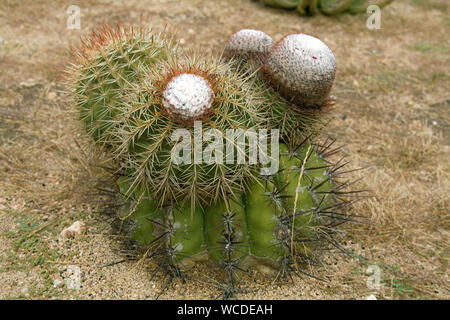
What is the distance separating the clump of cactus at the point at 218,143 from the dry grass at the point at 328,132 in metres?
0.23

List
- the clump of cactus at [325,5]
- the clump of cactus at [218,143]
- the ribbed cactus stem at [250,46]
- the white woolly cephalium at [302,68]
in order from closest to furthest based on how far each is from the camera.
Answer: the clump of cactus at [218,143] < the white woolly cephalium at [302,68] < the ribbed cactus stem at [250,46] < the clump of cactus at [325,5]

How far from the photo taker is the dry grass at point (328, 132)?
89.7 inches

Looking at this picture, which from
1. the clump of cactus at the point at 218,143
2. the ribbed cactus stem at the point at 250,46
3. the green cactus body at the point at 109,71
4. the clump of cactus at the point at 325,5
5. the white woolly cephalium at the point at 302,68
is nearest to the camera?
the clump of cactus at the point at 218,143

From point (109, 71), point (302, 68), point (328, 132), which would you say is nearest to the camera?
point (302, 68)

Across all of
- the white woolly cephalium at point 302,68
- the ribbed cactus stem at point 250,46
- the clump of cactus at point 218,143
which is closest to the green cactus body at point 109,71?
the clump of cactus at point 218,143

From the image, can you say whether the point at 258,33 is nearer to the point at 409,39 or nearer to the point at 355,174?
the point at 355,174

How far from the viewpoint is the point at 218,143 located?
191 cm

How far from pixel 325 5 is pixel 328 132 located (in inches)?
95.6

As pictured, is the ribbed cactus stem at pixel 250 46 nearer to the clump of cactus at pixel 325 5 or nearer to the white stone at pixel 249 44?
the white stone at pixel 249 44

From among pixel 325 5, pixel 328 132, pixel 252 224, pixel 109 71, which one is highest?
pixel 109 71

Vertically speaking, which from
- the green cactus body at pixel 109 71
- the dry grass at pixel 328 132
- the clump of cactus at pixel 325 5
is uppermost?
the green cactus body at pixel 109 71

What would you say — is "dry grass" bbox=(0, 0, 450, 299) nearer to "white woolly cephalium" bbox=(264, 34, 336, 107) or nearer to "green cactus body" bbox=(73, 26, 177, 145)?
"green cactus body" bbox=(73, 26, 177, 145)

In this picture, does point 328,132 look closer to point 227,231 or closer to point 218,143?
point 227,231

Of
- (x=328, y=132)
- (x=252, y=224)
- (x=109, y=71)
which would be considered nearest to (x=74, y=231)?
(x=109, y=71)
